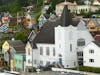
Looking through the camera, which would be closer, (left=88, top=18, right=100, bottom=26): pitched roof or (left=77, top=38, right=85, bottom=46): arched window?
(left=77, top=38, right=85, bottom=46): arched window

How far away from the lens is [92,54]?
44.5m

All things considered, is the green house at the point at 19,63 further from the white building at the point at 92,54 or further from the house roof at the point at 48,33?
the white building at the point at 92,54

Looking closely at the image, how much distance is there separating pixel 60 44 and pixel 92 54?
3893 mm

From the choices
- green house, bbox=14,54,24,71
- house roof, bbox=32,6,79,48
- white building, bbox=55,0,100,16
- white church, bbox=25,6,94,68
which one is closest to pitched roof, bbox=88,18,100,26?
house roof, bbox=32,6,79,48

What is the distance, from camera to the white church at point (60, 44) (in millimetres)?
46438

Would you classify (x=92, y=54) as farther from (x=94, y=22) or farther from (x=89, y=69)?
(x=94, y=22)

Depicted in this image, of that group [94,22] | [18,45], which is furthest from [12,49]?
[94,22]

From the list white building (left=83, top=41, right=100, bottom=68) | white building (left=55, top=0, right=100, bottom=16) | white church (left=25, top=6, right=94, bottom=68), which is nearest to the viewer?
white building (left=83, top=41, right=100, bottom=68)

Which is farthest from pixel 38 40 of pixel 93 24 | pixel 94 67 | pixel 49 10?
pixel 49 10

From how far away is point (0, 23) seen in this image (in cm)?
8794

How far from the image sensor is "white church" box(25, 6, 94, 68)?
46.4 metres

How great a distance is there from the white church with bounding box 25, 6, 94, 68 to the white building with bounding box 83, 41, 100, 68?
1535 millimetres

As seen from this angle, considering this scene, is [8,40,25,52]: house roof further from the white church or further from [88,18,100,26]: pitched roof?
[88,18,100,26]: pitched roof

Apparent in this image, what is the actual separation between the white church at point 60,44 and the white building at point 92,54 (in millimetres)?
1535
